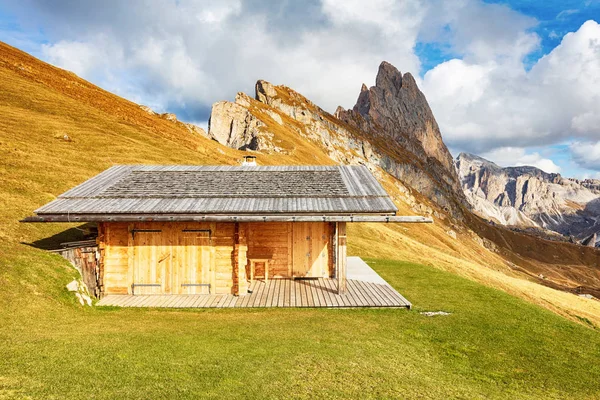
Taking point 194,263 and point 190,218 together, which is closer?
point 190,218

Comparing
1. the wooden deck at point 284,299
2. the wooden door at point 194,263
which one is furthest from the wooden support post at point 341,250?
the wooden door at point 194,263

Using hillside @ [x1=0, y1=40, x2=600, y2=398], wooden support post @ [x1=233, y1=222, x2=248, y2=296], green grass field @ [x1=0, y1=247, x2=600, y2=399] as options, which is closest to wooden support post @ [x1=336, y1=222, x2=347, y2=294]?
green grass field @ [x1=0, y1=247, x2=600, y2=399]

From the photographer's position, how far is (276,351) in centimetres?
910

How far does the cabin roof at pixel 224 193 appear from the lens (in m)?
14.3

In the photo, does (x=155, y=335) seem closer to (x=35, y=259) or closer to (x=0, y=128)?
(x=35, y=259)

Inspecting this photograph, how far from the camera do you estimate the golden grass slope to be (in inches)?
846

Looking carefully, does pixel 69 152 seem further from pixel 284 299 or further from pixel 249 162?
pixel 284 299

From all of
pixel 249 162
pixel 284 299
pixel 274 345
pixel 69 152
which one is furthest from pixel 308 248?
pixel 69 152

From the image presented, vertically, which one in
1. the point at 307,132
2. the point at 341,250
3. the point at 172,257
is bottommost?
the point at 172,257

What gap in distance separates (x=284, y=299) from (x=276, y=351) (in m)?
5.62

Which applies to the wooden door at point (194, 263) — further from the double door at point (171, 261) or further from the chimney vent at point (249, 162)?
the chimney vent at point (249, 162)

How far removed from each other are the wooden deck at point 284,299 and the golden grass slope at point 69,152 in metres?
3.65

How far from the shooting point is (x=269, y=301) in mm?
14375

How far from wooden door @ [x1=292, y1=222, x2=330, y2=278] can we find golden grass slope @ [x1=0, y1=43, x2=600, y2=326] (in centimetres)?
1069
